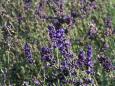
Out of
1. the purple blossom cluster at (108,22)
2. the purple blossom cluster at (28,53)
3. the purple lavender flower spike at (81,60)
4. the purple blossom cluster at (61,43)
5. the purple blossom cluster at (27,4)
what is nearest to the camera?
the purple lavender flower spike at (81,60)

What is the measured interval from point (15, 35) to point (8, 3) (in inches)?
44.7

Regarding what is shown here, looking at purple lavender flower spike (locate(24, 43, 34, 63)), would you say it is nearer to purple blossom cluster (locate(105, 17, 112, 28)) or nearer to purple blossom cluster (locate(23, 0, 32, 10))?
purple blossom cluster (locate(105, 17, 112, 28))

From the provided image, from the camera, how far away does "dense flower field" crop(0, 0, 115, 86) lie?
14.3ft

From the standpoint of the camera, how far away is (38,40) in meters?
5.36

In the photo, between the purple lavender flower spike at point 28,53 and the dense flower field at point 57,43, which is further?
the purple lavender flower spike at point 28,53

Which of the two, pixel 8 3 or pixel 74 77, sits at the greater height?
pixel 8 3

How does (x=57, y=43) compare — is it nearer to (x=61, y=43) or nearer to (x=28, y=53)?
(x=61, y=43)

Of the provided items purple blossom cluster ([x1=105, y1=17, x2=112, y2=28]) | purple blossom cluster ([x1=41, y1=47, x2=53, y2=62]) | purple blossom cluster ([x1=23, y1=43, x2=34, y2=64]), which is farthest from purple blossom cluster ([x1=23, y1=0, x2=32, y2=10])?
purple blossom cluster ([x1=41, y1=47, x2=53, y2=62])

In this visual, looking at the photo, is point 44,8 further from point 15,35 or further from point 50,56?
point 50,56

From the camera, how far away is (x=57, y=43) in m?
4.45

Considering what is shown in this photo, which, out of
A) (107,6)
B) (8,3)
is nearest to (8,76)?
(8,3)

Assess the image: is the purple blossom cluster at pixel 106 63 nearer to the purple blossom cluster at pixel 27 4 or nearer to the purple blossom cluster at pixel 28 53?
the purple blossom cluster at pixel 28 53

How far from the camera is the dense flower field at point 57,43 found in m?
4.35

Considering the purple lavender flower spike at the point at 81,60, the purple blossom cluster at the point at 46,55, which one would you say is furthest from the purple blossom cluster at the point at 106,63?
the purple blossom cluster at the point at 46,55
